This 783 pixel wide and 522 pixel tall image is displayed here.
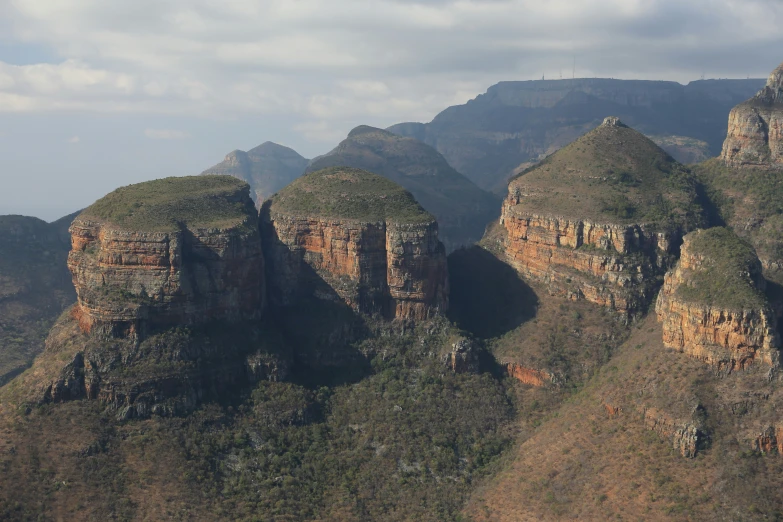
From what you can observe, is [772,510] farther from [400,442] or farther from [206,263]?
[206,263]

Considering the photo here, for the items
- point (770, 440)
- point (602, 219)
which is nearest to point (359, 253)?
point (602, 219)

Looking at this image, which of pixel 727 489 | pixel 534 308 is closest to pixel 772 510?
pixel 727 489

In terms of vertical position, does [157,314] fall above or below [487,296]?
above

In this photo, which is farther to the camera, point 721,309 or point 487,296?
point 487,296

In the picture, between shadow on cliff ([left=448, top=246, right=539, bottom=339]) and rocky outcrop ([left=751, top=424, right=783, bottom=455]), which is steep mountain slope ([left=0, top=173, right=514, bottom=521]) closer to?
shadow on cliff ([left=448, top=246, right=539, bottom=339])

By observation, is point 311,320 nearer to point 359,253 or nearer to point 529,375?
point 359,253

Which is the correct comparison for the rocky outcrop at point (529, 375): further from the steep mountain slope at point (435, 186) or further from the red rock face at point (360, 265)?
the steep mountain slope at point (435, 186)

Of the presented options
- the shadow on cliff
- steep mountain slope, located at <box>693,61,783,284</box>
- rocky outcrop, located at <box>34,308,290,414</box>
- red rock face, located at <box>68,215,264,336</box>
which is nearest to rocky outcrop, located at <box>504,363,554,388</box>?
the shadow on cliff

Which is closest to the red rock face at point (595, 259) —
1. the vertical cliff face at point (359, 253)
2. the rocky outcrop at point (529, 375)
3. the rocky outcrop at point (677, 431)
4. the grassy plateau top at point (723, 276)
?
the rocky outcrop at point (529, 375)
